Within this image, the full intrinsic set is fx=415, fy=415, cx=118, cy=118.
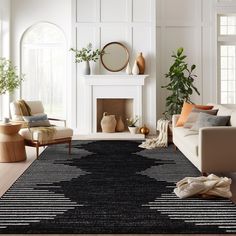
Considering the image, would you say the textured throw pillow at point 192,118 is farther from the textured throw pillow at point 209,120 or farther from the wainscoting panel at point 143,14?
the wainscoting panel at point 143,14

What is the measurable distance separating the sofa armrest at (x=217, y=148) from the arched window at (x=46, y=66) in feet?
17.3

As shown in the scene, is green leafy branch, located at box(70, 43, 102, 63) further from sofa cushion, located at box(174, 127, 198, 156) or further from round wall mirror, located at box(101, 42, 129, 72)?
sofa cushion, located at box(174, 127, 198, 156)

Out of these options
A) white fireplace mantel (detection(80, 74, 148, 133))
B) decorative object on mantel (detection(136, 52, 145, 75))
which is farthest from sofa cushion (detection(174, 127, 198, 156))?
decorative object on mantel (detection(136, 52, 145, 75))

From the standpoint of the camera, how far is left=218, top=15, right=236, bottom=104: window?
9141 mm

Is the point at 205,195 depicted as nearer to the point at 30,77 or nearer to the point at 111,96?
the point at 111,96

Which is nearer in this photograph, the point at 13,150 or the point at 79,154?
the point at 13,150

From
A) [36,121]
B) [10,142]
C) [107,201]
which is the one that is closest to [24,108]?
[36,121]

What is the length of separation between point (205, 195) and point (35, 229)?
1.63 metres

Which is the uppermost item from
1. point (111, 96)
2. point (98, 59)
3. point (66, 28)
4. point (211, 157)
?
point (66, 28)

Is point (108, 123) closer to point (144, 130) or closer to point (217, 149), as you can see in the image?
point (144, 130)

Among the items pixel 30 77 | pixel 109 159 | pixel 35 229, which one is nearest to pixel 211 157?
pixel 109 159

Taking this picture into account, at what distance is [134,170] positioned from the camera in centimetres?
515

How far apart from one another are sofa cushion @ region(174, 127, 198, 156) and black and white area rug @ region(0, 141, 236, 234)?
0.32 metres

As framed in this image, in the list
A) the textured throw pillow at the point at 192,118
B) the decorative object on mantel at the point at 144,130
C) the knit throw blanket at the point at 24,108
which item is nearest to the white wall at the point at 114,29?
the decorative object on mantel at the point at 144,130
